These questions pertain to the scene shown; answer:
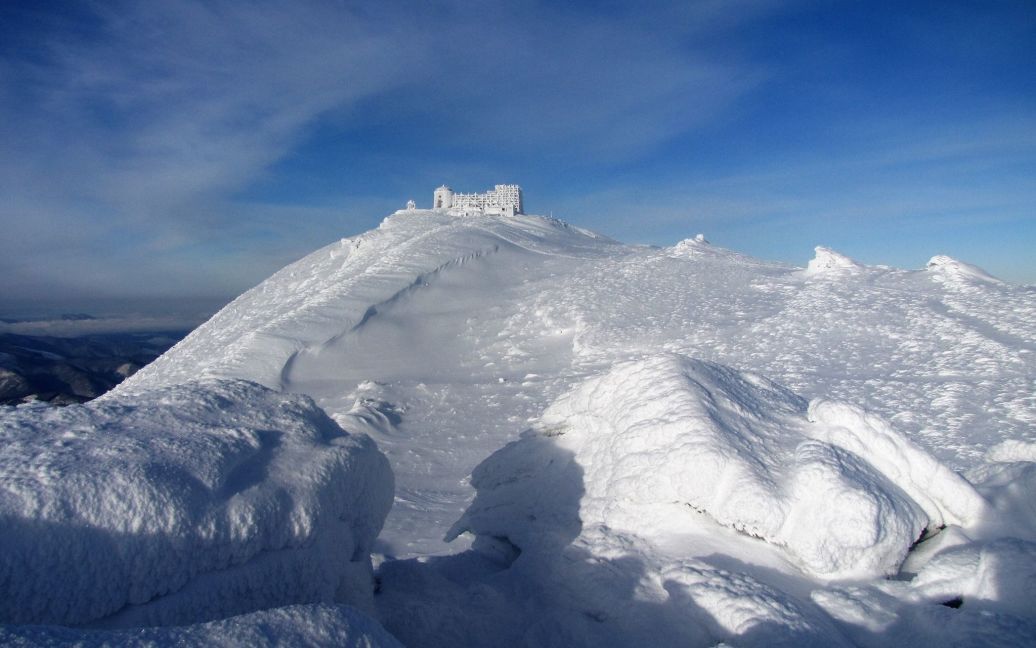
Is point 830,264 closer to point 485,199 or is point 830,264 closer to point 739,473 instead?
point 739,473

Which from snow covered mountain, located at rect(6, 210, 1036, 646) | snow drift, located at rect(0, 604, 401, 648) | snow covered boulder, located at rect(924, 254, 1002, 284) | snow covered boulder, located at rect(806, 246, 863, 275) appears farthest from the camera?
snow covered boulder, located at rect(806, 246, 863, 275)

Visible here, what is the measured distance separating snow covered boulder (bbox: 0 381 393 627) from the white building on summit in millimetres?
53402

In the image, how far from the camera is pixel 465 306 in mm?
22781

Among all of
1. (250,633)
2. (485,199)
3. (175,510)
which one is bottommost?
(250,633)

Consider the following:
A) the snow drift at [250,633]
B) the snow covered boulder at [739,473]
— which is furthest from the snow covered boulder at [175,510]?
the snow covered boulder at [739,473]

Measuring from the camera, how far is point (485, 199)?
57.8m

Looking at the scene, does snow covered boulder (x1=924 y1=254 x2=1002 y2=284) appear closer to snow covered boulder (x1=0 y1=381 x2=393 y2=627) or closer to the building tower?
snow covered boulder (x1=0 y1=381 x2=393 y2=627)

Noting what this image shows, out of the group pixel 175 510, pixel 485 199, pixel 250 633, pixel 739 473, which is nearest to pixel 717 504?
pixel 739 473

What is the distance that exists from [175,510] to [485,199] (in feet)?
185

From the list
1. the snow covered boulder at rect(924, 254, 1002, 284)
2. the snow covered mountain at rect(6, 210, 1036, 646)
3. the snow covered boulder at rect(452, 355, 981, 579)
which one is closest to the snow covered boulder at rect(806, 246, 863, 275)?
the snow covered boulder at rect(924, 254, 1002, 284)

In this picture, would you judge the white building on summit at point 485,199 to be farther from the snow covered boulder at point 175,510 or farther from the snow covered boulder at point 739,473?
the snow covered boulder at point 175,510

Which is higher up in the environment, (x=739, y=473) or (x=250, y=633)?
(x=739, y=473)

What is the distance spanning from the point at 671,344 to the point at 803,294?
6.71 m

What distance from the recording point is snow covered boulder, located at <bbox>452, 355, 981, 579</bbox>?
165 inches
